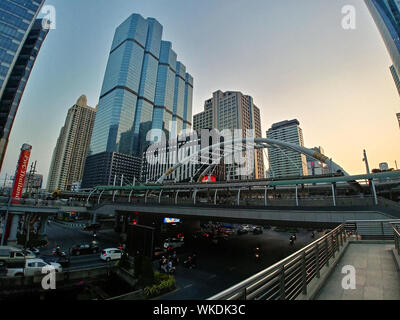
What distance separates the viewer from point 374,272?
269 inches

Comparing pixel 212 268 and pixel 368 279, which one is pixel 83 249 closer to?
pixel 212 268

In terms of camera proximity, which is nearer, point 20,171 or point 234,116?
point 20,171

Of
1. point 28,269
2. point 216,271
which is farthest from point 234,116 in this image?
point 28,269

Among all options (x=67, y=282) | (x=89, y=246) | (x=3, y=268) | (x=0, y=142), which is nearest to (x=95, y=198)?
(x=0, y=142)

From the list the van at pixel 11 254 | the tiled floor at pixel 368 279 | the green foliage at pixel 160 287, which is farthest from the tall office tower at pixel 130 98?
the tiled floor at pixel 368 279

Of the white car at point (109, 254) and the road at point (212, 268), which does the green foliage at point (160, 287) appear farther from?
the white car at point (109, 254)

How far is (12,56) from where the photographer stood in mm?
68375

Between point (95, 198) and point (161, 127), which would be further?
point (161, 127)

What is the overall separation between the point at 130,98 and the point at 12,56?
94.0 meters

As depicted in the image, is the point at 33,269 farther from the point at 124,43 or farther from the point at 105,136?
the point at 124,43

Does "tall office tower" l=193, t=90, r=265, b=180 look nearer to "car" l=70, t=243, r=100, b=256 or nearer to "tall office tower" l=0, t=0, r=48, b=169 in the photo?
"tall office tower" l=0, t=0, r=48, b=169

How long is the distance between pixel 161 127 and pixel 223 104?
65397 millimetres

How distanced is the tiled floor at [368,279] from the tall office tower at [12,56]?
9592 cm

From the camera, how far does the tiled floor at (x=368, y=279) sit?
5.09m
